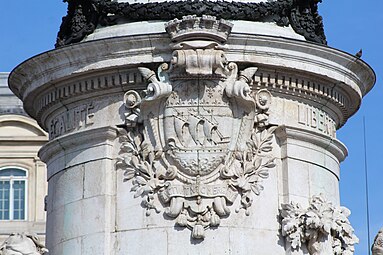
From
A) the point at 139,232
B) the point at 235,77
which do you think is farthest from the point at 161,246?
the point at 235,77

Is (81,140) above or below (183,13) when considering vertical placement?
below

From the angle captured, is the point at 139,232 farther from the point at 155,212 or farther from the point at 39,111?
the point at 39,111

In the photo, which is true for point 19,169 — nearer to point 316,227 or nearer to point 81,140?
point 81,140

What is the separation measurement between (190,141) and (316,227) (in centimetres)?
225

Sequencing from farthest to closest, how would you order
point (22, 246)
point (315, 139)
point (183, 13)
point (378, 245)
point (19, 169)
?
point (19, 169) → point (315, 139) → point (183, 13) → point (378, 245) → point (22, 246)

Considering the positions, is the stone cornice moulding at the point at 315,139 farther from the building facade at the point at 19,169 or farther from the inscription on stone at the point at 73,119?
Result: the building facade at the point at 19,169

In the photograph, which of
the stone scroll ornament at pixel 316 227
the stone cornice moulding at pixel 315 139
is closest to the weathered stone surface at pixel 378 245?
the stone scroll ornament at pixel 316 227

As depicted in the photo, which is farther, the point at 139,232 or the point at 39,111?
the point at 39,111

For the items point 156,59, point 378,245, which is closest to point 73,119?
point 156,59

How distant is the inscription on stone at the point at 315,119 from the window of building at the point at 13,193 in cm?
3704

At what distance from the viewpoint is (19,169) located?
67250mm

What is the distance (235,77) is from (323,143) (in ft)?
6.14

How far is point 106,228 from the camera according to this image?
29125mm

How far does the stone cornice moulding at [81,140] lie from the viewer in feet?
96.9
